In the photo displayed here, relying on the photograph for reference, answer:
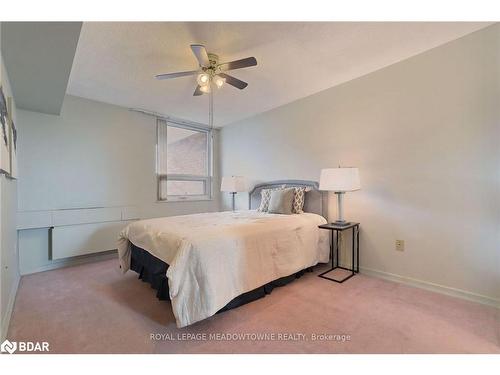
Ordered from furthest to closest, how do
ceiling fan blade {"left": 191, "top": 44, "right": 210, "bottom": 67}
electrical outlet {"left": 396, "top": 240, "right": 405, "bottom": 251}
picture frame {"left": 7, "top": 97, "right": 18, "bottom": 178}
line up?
electrical outlet {"left": 396, "top": 240, "right": 405, "bottom": 251} < picture frame {"left": 7, "top": 97, "right": 18, "bottom": 178} < ceiling fan blade {"left": 191, "top": 44, "right": 210, "bottom": 67}

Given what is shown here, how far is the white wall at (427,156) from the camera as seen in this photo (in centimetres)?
209

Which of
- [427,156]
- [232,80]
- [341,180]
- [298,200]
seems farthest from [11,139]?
[427,156]

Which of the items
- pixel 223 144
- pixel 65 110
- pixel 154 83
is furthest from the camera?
pixel 223 144

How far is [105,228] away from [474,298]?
4377 millimetres

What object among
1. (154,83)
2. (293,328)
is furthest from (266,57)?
(293,328)

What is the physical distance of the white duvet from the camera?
5.72ft

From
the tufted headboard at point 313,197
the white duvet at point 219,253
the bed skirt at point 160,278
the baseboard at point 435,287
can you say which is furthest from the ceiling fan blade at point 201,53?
the baseboard at point 435,287

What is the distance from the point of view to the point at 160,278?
2.14 m

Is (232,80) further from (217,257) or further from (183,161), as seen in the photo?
(183,161)

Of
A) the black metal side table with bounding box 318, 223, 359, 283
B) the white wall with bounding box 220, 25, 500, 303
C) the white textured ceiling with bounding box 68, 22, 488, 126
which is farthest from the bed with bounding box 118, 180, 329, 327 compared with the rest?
the white textured ceiling with bounding box 68, 22, 488, 126

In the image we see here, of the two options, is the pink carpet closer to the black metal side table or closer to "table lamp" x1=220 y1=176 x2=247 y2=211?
the black metal side table

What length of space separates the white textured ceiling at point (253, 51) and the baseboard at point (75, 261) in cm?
226
